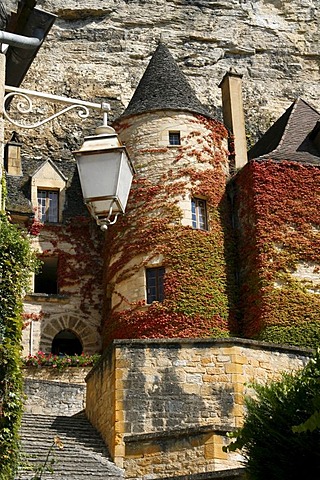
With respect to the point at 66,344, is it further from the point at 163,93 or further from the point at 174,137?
the point at 163,93

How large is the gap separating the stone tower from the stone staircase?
5.07m

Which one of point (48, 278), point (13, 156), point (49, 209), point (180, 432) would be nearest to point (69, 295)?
point (48, 278)

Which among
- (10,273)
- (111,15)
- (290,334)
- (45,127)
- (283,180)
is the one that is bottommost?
(10,273)

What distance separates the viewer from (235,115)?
27.6 m

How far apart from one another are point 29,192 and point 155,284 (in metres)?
6.03

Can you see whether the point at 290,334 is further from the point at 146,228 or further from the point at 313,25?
the point at 313,25

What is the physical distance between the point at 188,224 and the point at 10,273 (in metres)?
15.0

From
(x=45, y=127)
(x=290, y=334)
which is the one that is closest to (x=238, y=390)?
(x=290, y=334)

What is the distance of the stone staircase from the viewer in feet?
49.7

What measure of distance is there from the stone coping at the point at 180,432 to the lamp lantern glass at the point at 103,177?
8.75 metres

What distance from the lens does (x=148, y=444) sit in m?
15.8

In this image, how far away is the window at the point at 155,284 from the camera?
77.4 ft

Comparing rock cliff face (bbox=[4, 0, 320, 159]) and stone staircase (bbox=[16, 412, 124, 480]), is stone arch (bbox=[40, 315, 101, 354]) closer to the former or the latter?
stone staircase (bbox=[16, 412, 124, 480])

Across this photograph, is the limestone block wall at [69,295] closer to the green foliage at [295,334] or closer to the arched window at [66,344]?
the arched window at [66,344]
